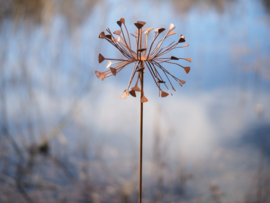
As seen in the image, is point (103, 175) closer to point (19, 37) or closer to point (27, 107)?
point (27, 107)

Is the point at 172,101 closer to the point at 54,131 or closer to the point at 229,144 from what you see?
the point at 229,144

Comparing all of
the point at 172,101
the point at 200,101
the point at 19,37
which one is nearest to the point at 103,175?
the point at 172,101

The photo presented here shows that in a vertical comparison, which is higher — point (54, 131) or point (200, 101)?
point (200, 101)

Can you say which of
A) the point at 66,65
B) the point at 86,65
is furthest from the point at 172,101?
the point at 66,65

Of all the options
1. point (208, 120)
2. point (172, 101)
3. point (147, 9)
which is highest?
point (147, 9)

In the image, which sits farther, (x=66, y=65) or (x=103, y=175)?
(x=66, y=65)

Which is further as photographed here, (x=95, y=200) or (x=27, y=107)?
(x=27, y=107)
